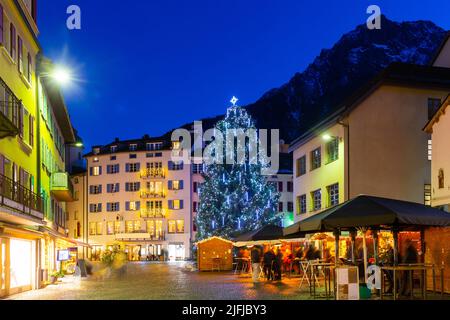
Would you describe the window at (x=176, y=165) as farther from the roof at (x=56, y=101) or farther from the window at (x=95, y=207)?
the roof at (x=56, y=101)

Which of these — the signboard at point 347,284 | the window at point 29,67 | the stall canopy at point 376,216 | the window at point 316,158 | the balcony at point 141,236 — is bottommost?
the balcony at point 141,236

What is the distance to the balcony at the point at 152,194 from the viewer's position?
9488 cm

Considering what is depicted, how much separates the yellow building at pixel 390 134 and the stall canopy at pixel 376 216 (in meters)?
15.8

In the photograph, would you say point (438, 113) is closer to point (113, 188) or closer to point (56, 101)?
point (56, 101)

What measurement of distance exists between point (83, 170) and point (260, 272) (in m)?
71.7

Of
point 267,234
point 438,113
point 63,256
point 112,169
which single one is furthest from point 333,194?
point 112,169

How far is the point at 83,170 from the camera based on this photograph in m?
99.8

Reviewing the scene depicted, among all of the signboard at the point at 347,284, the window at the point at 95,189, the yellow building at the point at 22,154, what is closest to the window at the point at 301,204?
the yellow building at the point at 22,154

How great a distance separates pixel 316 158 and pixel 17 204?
72.3 feet

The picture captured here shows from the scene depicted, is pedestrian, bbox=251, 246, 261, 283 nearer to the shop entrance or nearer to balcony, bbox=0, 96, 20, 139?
balcony, bbox=0, 96, 20, 139

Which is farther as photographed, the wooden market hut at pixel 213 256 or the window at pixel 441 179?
the wooden market hut at pixel 213 256

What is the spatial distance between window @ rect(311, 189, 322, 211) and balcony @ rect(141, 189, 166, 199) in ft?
185

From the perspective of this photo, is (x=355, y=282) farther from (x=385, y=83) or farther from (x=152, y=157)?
(x=152, y=157)

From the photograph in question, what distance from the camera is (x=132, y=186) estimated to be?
96688mm
